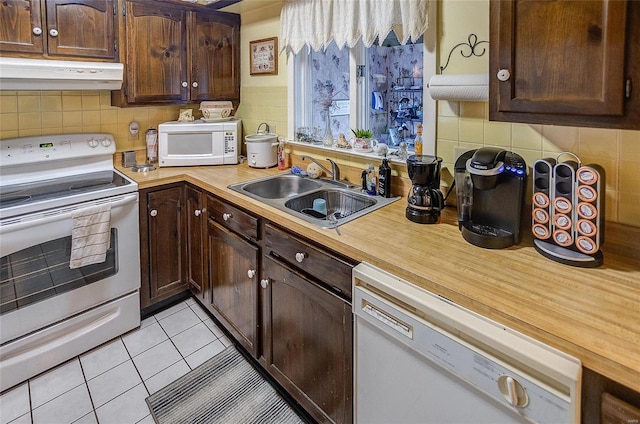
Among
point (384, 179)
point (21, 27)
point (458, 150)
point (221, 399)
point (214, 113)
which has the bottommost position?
point (221, 399)

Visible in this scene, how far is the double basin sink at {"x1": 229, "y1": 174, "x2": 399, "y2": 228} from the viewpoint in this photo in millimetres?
1814

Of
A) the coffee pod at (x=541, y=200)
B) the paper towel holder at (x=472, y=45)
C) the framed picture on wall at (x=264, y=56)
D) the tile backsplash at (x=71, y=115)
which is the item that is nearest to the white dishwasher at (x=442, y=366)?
the coffee pod at (x=541, y=200)

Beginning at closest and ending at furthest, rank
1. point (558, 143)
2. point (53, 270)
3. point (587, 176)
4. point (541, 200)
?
1. point (587, 176)
2. point (541, 200)
3. point (558, 143)
4. point (53, 270)

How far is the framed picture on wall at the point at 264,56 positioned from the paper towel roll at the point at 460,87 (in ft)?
Result: 4.51

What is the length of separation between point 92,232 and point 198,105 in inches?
54.9

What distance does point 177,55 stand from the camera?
258cm

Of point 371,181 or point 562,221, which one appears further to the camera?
point 371,181

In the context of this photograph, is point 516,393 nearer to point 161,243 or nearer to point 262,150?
point 262,150

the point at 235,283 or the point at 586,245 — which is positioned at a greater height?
the point at 586,245

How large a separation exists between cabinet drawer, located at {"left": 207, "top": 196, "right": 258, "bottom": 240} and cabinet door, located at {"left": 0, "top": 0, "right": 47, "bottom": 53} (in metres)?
1.21

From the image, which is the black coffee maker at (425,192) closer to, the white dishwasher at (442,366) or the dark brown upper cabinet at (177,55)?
the white dishwasher at (442,366)

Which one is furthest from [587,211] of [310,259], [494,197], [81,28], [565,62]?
[81,28]

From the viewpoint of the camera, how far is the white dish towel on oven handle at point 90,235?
77.4 inches

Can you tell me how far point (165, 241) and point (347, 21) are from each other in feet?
Result: 5.60
